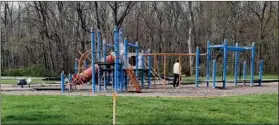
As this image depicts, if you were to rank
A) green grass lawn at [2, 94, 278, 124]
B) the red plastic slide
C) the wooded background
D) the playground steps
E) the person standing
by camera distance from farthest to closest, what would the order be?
the wooded background, the person standing, the red plastic slide, the playground steps, green grass lawn at [2, 94, 278, 124]

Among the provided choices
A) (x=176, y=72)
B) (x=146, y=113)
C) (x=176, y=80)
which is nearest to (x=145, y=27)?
(x=176, y=80)

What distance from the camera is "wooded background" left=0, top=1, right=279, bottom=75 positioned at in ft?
170

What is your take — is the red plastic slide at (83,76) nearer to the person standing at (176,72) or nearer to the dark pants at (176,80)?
the person standing at (176,72)

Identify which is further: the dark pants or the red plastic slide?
the dark pants

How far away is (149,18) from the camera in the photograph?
54688 millimetres

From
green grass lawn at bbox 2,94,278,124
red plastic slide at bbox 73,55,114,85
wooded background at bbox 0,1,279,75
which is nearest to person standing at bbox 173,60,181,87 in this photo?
red plastic slide at bbox 73,55,114,85

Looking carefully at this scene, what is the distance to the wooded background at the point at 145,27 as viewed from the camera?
2041 inches

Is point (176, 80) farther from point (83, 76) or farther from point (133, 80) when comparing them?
point (133, 80)

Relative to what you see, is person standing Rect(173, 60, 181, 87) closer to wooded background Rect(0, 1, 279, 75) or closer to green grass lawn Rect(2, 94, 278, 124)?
green grass lawn Rect(2, 94, 278, 124)

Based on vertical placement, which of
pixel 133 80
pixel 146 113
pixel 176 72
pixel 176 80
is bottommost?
pixel 146 113

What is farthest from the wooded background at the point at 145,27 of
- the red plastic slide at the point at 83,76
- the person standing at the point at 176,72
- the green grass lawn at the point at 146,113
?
the green grass lawn at the point at 146,113

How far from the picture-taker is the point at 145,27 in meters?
55.2

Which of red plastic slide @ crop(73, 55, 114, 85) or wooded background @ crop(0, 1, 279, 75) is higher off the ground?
wooded background @ crop(0, 1, 279, 75)

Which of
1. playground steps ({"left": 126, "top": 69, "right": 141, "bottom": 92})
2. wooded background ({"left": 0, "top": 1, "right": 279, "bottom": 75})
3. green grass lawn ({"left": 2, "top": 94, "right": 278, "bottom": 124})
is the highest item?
wooded background ({"left": 0, "top": 1, "right": 279, "bottom": 75})
